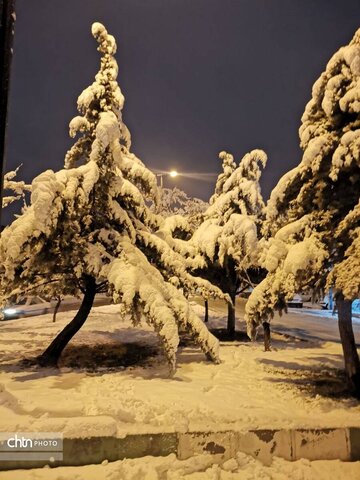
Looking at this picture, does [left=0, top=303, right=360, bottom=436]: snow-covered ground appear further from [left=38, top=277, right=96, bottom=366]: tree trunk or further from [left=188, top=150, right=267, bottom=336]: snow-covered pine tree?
[left=188, top=150, right=267, bottom=336]: snow-covered pine tree

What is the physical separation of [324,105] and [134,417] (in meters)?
5.93

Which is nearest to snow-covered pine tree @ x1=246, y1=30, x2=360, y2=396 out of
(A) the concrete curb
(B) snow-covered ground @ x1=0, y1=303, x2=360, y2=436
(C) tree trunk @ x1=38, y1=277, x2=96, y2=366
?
(B) snow-covered ground @ x1=0, y1=303, x2=360, y2=436

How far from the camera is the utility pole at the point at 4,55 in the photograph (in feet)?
6.48

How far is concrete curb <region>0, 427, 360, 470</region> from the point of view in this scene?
4430 mm

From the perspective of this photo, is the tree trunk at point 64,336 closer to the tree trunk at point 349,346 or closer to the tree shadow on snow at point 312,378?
the tree shadow on snow at point 312,378

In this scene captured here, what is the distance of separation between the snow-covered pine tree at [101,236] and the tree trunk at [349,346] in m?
2.85

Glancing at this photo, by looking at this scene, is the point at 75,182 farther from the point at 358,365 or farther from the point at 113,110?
the point at 358,365

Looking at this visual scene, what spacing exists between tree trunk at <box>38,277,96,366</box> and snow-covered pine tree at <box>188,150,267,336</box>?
442cm

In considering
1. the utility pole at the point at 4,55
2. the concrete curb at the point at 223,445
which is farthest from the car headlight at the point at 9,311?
the utility pole at the point at 4,55

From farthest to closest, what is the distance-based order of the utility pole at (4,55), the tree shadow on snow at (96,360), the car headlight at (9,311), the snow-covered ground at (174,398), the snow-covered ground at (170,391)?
1. the car headlight at (9,311)
2. the tree shadow on snow at (96,360)
3. the snow-covered ground at (170,391)
4. the snow-covered ground at (174,398)
5. the utility pole at (4,55)

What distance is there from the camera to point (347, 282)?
5484mm

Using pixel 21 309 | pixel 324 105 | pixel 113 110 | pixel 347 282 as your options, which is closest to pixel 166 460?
pixel 347 282

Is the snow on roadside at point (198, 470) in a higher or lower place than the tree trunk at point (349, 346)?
lower

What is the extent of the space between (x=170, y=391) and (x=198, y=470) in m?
2.34
